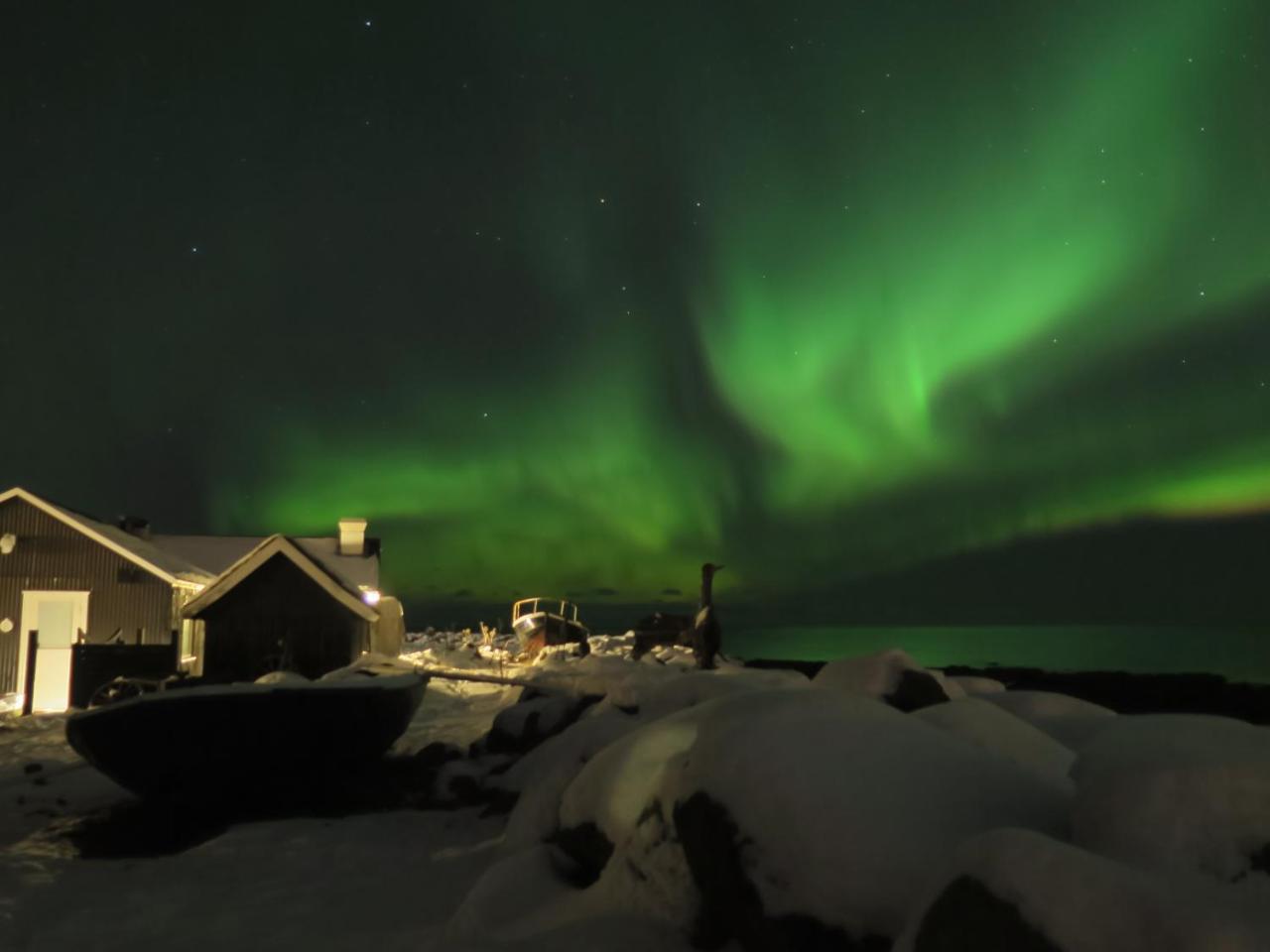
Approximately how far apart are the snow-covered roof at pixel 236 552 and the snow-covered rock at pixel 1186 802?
25274 millimetres

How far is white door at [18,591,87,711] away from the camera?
72.7ft

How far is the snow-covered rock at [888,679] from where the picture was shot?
339 inches

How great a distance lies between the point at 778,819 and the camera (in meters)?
4.38

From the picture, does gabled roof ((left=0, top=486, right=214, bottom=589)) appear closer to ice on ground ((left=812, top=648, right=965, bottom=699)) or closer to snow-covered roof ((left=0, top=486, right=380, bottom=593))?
→ snow-covered roof ((left=0, top=486, right=380, bottom=593))

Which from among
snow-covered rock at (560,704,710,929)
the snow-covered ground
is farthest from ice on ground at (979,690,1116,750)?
snow-covered rock at (560,704,710,929)

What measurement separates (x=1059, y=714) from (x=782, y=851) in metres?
5.19

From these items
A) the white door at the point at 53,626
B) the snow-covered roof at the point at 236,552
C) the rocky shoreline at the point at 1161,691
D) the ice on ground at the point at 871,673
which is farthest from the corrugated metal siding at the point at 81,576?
the ice on ground at the point at 871,673

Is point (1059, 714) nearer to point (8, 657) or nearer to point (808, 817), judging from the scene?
point (808, 817)

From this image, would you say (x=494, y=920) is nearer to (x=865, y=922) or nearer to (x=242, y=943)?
(x=242, y=943)

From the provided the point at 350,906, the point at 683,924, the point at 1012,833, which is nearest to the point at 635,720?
the point at 350,906

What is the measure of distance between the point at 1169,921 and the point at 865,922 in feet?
4.46

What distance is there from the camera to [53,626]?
2297cm

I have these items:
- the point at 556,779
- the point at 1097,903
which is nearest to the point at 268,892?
the point at 556,779

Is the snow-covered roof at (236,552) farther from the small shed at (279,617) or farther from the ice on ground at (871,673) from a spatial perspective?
the ice on ground at (871,673)
